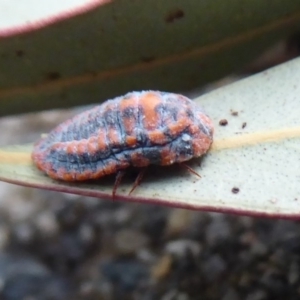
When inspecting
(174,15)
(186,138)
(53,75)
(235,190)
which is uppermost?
(174,15)

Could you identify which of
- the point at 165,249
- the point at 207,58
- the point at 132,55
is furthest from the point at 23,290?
the point at 207,58

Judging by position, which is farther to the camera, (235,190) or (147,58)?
(147,58)

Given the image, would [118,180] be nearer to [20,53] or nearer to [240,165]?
[240,165]

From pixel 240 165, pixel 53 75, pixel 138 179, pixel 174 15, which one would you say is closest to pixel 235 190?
pixel 240 165

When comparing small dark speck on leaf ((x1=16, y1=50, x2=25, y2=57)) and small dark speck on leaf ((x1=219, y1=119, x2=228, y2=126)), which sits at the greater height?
small dark speck on leaf ((x1=16, y1=50, x2=25, y2=57))

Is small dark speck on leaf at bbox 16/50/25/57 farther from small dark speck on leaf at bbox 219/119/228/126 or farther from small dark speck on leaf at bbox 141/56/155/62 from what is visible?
small dark speck on leaf at bbox 219/119/228/126

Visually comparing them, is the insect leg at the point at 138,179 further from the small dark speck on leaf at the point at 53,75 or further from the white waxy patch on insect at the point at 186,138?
the small dark speck on leaf at the point at 53,75

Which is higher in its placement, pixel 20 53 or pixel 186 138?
pixel 20 53

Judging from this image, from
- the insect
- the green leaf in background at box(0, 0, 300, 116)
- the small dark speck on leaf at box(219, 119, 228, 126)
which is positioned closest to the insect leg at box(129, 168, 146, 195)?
the insect
